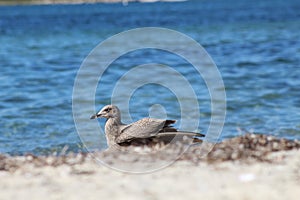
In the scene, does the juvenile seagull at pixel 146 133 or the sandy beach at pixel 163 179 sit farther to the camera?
the juvenile seagull at pixel 146 133

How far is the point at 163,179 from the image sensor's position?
7.67 metres

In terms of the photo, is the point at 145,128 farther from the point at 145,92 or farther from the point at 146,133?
the point at 145,92

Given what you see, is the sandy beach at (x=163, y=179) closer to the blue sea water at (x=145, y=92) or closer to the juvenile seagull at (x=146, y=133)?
the juvenile seagull at (x=146, y=133)

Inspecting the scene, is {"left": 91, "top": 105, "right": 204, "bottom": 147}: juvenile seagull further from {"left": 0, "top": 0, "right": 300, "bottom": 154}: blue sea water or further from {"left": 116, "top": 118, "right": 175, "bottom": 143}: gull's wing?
{"left": 0, "top": 0, "right": 300, "bottom": 154}: blue sea water

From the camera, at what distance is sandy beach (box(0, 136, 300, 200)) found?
6.96 m

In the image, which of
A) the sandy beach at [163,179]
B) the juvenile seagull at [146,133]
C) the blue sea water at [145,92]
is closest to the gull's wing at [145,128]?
the juvenile seagull at [146,133]

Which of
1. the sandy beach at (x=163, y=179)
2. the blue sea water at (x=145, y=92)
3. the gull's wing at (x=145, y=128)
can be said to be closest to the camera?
the sandy beach at (x=163, y=179)

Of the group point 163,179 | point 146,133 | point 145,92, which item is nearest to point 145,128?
point 146,133

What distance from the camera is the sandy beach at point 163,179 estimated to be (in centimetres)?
696

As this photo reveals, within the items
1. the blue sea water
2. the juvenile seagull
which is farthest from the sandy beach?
the blue sea water

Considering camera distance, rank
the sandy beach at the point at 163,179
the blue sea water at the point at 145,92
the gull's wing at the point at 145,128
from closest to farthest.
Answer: the sandy beach at the point at 163,179 → the gull's wing at the point at 145,128 → the blue sea water at the point at 145,92

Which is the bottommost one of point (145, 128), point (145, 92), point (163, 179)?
point (163, 179)

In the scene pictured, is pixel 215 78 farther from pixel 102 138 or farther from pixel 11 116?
pixel 102 138

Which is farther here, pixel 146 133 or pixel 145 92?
pixel 145 92
